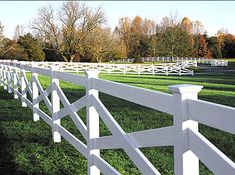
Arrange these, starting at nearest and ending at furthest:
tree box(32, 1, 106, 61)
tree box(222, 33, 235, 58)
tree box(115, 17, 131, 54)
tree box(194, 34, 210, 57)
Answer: tree box(32, 1, 106, 61)
tree box(194, 34, 210, 57)
tree box(222, 33, 235, 58)
tree box(115, 17, 131, 54)

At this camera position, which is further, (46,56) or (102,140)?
(46,56)

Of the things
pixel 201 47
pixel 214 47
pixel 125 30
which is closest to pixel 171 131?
pixel 201 47

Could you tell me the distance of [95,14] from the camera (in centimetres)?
5931

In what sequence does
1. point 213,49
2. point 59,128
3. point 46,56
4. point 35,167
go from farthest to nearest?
point 213,49 < point 46,56 < point 59,128 < point 35,167

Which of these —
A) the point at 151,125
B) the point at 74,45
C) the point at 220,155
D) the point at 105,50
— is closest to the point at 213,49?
the point at 105,50

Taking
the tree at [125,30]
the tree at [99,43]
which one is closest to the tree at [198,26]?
the tree at [125,30]

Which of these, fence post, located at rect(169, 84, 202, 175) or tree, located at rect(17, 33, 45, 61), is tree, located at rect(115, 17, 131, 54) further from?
fence post, located at rect(169, 84, 202, 175)

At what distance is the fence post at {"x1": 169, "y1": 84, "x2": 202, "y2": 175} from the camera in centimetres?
244

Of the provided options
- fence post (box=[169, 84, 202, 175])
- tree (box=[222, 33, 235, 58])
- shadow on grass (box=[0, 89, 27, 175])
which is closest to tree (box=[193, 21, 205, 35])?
tree (box=[222, 33, 235, 58])

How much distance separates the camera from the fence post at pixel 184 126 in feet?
8.01

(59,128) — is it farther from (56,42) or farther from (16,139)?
(56,42)

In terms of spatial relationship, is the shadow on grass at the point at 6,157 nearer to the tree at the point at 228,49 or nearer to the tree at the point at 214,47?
the tree at the point at 214,47

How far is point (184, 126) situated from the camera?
2451 millimetres

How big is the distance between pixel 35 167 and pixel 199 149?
348 cm
